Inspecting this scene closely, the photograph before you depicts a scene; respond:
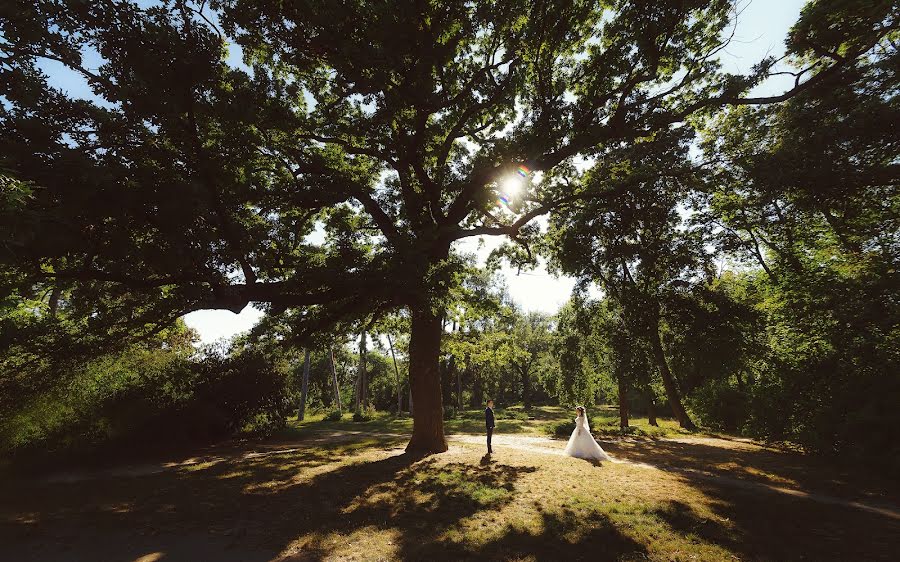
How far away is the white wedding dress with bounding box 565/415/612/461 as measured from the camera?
44.6 ft

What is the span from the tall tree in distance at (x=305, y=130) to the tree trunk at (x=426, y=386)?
0.25 ft

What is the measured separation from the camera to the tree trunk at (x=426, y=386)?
13.5m

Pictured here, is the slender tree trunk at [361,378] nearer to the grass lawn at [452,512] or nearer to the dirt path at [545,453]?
the dirt path at [545,453]

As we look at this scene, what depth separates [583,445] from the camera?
1395cm

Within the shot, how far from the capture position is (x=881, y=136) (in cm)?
1011

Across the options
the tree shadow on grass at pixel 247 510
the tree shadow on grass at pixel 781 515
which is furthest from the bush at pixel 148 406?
the tree shadow on grass at pixel 781 515

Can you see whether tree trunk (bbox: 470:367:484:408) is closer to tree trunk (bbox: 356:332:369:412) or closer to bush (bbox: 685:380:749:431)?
tree trunk (bbox: 356:332:369:412)

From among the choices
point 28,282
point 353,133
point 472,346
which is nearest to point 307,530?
point 28,282

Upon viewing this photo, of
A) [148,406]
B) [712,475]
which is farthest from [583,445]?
[148,406]

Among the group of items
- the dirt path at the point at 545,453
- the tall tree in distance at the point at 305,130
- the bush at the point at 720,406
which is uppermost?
the tall tree in distance at the point at 305,130

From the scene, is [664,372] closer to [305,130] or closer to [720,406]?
[720,406]

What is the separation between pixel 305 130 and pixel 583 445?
15.8m

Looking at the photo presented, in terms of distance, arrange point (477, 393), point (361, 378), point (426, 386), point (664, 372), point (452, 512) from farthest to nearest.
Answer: point (477, 393) < point (361, 378) < point (664, 372) < point (426, 386) < point (452, 512)

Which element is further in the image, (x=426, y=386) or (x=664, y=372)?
(x=664, y=372)
